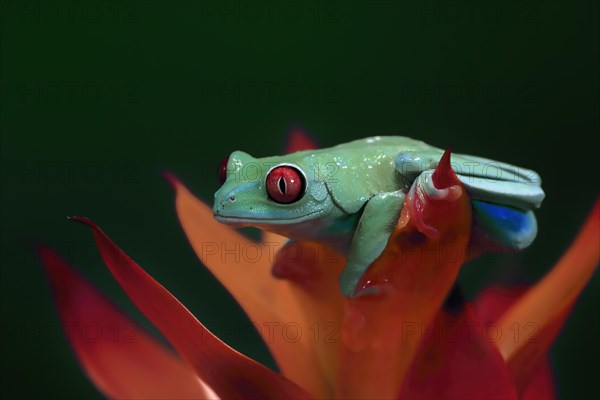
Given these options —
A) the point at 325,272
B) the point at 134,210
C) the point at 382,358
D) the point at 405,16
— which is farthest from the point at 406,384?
the point at 405,16

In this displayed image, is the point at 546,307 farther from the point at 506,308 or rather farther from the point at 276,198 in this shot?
the point at 276,198

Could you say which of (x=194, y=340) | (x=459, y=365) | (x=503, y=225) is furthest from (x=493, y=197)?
(x=194, y=340)

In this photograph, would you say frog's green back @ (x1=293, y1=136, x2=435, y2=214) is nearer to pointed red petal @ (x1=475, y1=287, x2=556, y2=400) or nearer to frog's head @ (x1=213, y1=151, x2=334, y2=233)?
frog's head @ (x1=213, y1=151, x2=334, y2=233)

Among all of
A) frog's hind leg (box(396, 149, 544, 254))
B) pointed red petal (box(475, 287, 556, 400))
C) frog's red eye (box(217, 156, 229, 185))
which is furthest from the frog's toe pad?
frog's red eye (box(217, 156, 229, 185))

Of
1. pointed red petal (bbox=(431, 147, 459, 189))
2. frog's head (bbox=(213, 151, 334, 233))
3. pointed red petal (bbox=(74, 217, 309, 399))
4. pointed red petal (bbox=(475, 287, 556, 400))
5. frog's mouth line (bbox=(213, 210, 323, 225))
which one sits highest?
pointed red petal (bbox=(431, 147, 459, 189))

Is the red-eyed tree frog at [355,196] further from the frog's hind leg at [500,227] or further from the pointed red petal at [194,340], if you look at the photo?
the pointed red petal at [194,340]

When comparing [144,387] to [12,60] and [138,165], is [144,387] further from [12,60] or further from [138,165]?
[12,60]
